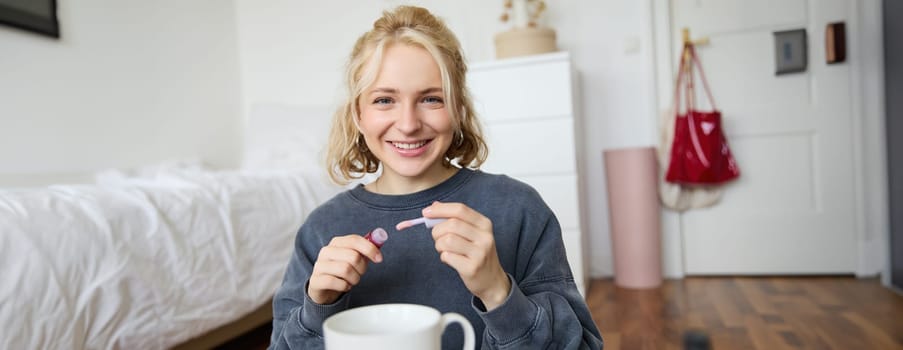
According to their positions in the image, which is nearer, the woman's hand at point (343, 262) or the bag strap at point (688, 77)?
the woman's hand at point (343, 262)

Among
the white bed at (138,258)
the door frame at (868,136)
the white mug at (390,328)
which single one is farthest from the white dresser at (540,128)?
the white mug at (390,328)

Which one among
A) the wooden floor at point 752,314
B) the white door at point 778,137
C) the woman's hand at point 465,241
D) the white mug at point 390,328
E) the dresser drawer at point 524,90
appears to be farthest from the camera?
the white door at point 778,137

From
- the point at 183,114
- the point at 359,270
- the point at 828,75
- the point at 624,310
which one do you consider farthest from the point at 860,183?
the point at 183,114

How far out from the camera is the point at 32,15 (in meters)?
2.10

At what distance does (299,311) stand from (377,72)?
283mm

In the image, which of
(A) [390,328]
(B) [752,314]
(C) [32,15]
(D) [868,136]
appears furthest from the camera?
(D) [868,136]

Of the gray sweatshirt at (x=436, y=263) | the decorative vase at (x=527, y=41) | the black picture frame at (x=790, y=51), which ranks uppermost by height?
the decorative vase at (x=527, y=41)

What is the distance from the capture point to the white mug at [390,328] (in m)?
0.33

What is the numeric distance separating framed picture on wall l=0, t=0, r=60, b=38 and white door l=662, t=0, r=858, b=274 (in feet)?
Result: 8.01

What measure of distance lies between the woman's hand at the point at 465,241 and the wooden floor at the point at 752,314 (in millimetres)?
1328

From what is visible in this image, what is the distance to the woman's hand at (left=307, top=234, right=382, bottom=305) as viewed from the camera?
49 cm

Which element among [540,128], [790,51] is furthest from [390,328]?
[790,51]

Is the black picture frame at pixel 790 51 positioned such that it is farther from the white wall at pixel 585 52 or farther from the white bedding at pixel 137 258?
the white bedding at pixel 137 258

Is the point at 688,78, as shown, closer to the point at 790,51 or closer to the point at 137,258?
the point at 790,51
